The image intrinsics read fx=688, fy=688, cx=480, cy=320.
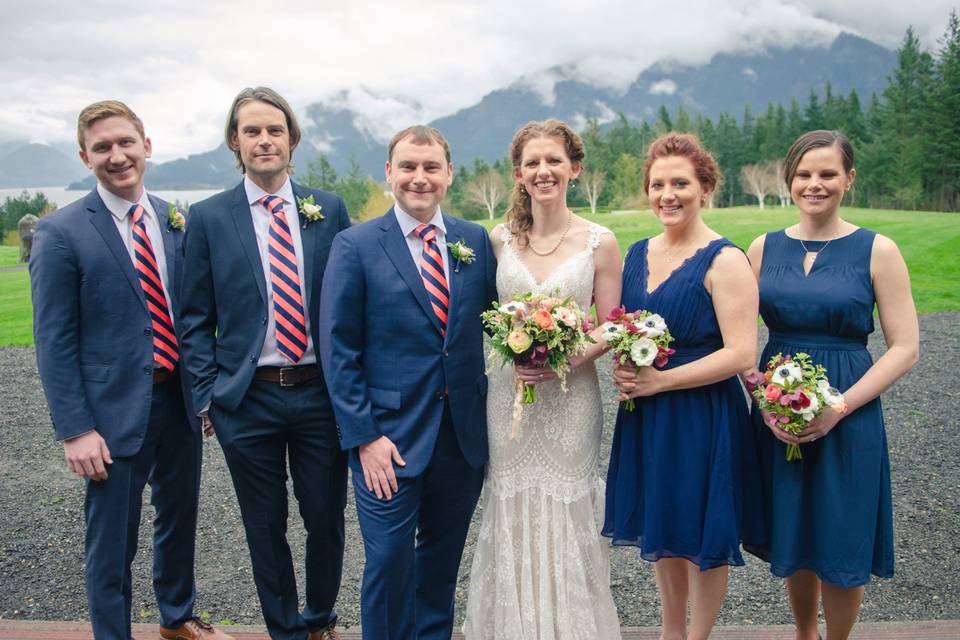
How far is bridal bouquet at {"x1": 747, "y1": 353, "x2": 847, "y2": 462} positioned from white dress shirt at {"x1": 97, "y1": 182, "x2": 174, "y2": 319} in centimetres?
375

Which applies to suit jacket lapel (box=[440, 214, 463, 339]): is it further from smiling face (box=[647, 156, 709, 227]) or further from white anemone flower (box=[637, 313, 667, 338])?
smiling face (box=[647, 156, 709, 227])

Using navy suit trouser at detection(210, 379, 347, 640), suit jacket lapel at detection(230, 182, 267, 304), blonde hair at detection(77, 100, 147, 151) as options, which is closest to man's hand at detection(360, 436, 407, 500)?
navy suit trouser at detection(210, 379, 347, 640)

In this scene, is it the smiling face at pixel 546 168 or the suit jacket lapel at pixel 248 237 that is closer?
the suit jacket lapel at pixel 248 237

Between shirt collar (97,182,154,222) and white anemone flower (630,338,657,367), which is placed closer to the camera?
white anemone flower (630,338,657,367)

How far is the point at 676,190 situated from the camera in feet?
13.7

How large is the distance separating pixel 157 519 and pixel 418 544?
183cm

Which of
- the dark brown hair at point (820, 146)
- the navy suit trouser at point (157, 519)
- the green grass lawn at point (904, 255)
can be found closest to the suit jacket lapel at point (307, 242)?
the navy suit trouser at point (157, 519)

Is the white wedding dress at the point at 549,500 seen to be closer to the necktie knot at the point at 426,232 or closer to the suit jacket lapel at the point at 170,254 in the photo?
the necktie knot at the point at 426,232

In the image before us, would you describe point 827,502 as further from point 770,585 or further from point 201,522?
point 201,522

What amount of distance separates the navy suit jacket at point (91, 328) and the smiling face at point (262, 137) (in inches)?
35.1

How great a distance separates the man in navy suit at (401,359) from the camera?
12.9ft

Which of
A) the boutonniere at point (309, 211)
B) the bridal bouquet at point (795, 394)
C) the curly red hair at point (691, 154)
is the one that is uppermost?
the curly red hair at point (691, 154)

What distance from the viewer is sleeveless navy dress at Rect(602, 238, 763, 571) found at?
4055mm

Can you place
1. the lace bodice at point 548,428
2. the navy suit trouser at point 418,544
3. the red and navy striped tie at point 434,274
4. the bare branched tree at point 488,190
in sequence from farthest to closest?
the bare branched tree at point 488,190
the lace bodice at point 548,428
the red and navy striped tie at point 434,274
the navy suit trouser at point 418,544
